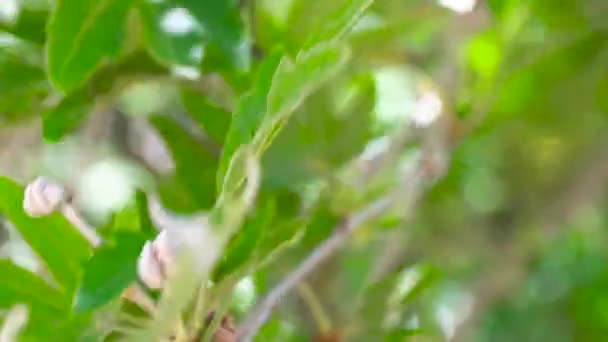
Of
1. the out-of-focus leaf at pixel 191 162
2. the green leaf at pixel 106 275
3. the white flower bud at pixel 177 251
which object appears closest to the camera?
the white flower bud at pixel 177 251

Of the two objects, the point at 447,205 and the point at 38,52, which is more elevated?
the point at 447,205

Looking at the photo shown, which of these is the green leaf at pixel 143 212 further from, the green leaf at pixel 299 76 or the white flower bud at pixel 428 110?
the white flower bud at pixel 428 110

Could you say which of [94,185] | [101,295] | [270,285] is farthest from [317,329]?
[94,185]

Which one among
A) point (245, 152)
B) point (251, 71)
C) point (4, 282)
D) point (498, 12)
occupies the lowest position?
point (4, 282)

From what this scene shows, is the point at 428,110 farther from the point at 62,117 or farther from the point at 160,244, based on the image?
the point at 160,244

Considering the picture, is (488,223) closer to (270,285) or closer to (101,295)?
(270,285)

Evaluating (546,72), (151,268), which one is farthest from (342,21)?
(546,72)

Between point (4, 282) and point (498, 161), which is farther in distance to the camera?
point (498, 161)

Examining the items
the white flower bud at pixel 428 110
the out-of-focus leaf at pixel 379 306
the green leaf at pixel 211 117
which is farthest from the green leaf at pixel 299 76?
the white flower bud at pixel 428 110
